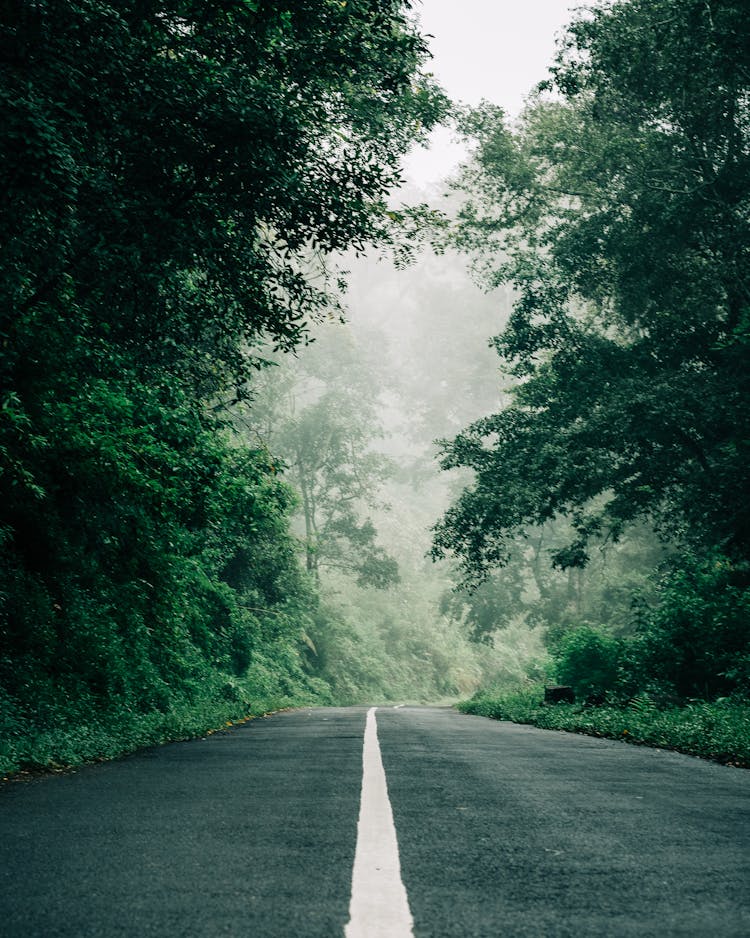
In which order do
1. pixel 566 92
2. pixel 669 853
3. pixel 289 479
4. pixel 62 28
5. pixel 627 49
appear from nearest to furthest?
pixel 669 853 < pixel 62 28 < pixel 627 49 < pixel 566 92 < pixel 289 479

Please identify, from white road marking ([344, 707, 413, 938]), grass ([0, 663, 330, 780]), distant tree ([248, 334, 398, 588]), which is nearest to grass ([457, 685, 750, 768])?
white road marking ([344, 707, 413, 938])

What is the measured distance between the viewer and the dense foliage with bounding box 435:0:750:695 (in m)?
17.6

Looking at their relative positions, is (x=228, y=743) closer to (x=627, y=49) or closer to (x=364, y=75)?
(x=364, y=75)

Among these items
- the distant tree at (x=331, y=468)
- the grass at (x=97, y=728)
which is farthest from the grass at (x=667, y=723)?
the distant tree at (x=331, y=468)

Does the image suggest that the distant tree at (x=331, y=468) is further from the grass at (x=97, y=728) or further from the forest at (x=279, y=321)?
the grass at (x=97, y=728)

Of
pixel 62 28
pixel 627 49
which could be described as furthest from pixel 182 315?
pixel 627 49

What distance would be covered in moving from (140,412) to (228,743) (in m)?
4.48

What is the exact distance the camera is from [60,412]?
9.52 metres

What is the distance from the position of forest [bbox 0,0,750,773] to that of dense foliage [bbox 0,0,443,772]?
0.04 meters

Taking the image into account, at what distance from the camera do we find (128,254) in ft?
31.8

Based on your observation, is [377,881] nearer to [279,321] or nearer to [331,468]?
[279,321]

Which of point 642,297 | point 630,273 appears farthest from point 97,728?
point 642,297

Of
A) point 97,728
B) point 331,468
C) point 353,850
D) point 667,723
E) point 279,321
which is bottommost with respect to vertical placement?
point 667,723

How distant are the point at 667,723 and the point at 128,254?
9.31 metres
